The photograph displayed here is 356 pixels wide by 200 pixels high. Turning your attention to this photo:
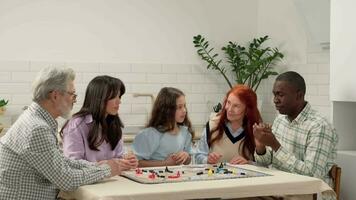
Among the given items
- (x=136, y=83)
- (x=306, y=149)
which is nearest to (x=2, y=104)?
(x=136, y=83)

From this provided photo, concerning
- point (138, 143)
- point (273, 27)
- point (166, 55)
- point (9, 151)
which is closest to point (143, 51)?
point (166, 55)

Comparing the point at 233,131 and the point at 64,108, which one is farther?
the point at 233,131

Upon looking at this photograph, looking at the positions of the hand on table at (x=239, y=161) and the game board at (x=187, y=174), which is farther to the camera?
the hand on table at (x=239, y=161)

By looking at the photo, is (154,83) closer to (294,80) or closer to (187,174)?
(294,80)

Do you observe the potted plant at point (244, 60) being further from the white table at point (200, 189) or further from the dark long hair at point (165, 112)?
the white table at point (200, 189)

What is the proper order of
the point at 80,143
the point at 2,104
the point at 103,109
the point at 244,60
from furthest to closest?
the point at 244,60 < the point at 2,104 < the point at 103,109 < the point at 80,143

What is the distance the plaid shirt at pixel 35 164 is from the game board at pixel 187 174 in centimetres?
30

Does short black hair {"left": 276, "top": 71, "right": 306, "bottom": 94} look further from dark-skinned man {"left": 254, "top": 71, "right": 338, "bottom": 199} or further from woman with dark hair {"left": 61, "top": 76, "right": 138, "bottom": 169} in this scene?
woman with dark hair {"left": 61, "top": 76, "right": 138, "bottom": 169}

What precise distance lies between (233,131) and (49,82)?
154 cm

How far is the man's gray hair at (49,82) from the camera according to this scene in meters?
2.91

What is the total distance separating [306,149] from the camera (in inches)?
148

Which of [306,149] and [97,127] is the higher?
[97,127]

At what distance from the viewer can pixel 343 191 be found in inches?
163

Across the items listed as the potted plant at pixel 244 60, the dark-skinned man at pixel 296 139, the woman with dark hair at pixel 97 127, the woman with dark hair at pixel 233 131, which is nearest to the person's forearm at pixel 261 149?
the dark-skinned man at pixel 296 139
